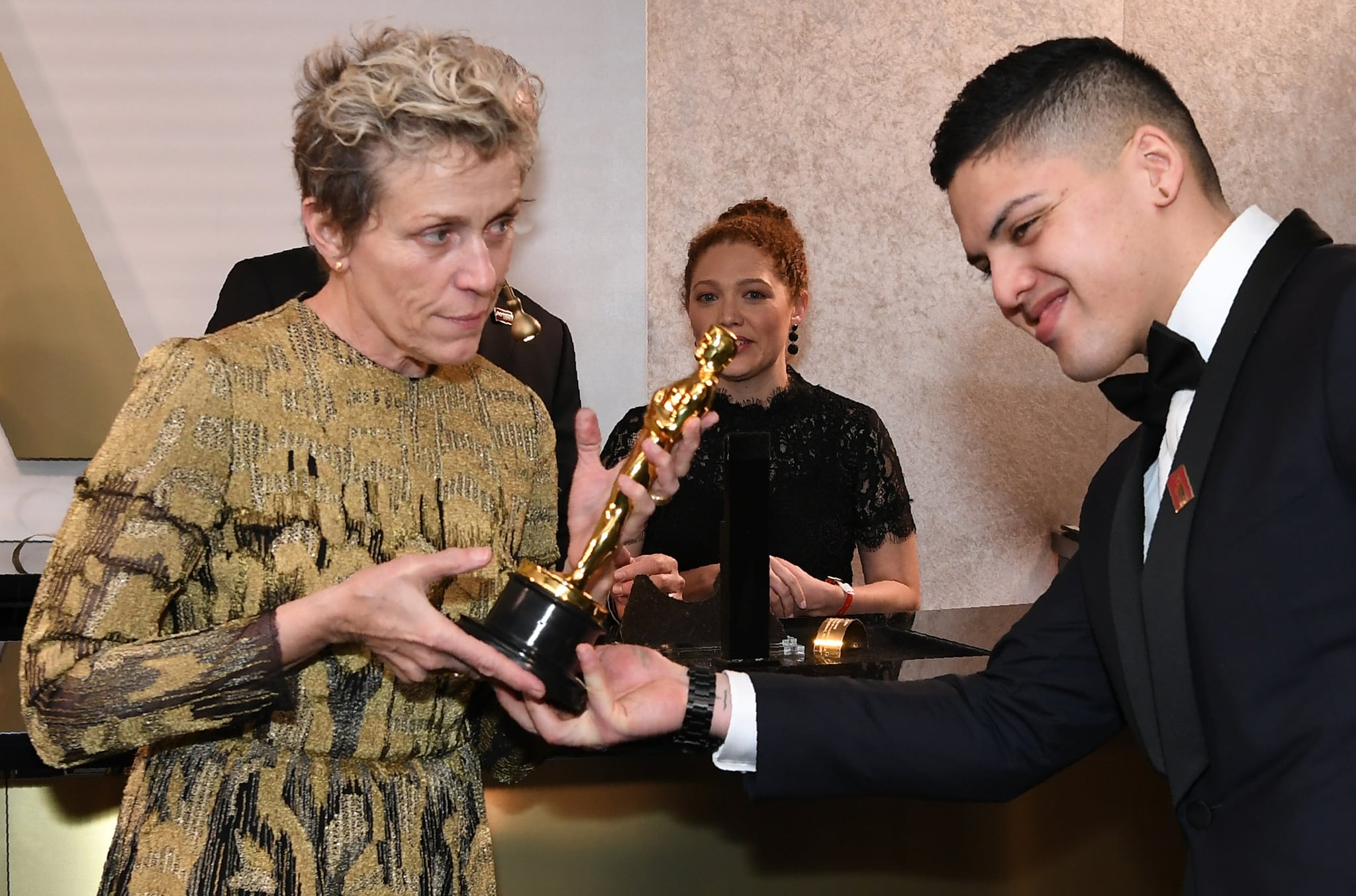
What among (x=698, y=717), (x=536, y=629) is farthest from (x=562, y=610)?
(x=698, y=717)

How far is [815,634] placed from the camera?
2607 millimetres

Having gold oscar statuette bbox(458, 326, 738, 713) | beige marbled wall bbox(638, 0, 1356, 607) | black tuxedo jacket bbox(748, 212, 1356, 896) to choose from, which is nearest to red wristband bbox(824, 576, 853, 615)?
black tuxedo jacket bbox(748, 212, 1356, 896)

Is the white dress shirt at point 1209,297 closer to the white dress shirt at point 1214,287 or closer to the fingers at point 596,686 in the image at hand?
the white dress shirt at point 1214,287

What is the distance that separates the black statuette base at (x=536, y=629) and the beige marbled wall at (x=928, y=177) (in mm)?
3292

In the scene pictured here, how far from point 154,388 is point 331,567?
1.00 feet

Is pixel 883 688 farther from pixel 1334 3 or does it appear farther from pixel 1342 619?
pixel 1334 3

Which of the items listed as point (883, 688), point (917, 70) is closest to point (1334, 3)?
point (917, 70)

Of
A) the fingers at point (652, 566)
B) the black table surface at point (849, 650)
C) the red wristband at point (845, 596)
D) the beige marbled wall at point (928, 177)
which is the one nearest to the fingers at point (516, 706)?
the black table surface at point (849, 650)

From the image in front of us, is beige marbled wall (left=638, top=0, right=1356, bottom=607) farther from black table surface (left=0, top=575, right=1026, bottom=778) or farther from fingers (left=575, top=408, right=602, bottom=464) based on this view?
fingers (left=575, top=408, right=602, bottom=464)

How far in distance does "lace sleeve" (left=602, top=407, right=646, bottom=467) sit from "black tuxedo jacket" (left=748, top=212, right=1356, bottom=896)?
2.00 meters

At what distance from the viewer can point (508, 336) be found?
11.4ft

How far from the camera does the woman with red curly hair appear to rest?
370 centimetres

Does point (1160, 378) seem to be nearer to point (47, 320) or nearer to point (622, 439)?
point (622, 439)

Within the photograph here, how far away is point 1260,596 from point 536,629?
2.70 ft
